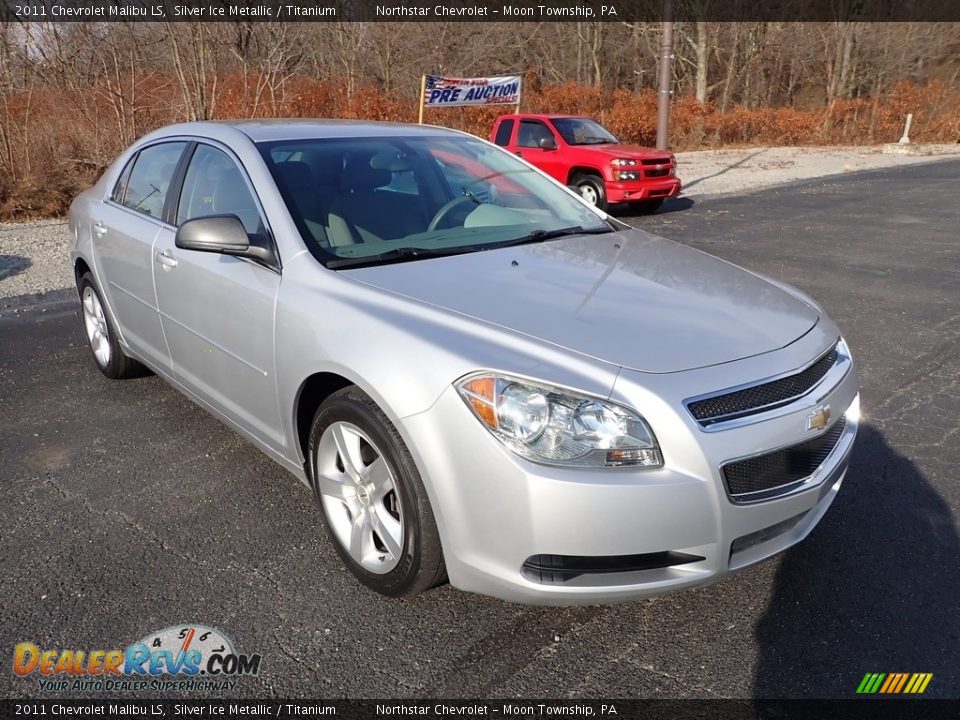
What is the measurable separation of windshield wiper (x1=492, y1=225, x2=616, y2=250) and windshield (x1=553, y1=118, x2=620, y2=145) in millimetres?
10501

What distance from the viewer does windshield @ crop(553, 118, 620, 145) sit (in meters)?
13.9

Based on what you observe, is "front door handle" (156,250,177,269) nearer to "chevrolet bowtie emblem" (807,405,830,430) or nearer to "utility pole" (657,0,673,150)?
"chevrolet bowtie emblem" (807,405,830,430)

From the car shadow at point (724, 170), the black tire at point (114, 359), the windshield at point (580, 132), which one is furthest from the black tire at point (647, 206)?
the black tire at point (114, 359)

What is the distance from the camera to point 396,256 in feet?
10.2

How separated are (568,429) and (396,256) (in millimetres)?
1239

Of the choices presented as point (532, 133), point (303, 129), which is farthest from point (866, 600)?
point (532, 133)

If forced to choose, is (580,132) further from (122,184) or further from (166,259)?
(166,259)

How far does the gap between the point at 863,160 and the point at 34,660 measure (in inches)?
1085

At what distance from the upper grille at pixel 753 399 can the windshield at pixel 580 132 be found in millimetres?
11949

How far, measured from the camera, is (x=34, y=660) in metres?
2.49

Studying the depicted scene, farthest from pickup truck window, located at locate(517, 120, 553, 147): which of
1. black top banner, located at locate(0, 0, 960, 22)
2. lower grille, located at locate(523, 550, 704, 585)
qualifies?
lower grille, located at locate(523, 550, 704, 585)

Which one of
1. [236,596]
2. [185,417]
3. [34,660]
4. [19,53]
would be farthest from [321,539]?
[19,53]

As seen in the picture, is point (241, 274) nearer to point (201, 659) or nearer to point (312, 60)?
point (201, 659)

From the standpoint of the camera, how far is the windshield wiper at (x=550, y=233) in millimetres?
3374
